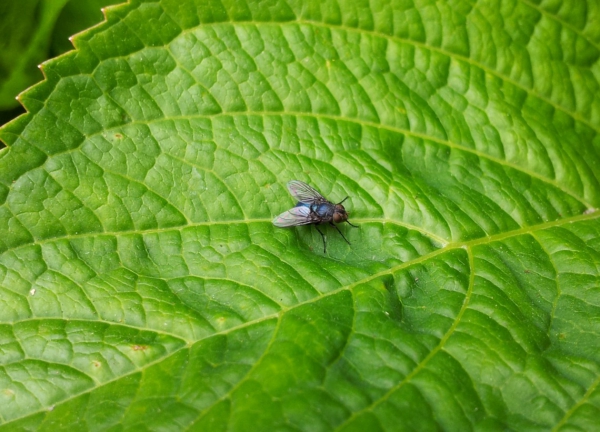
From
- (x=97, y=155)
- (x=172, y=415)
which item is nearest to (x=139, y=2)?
(x=97, y=155)

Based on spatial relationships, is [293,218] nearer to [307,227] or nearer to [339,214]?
[307,227]

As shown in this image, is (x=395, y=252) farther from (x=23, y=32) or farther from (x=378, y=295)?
(x=23, y=32)

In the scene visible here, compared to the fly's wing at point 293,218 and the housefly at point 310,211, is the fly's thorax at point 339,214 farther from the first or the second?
the fly's wing at point 293,218

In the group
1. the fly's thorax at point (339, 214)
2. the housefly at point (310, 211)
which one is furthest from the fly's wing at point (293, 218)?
the fly's thorax at point (339, 214)

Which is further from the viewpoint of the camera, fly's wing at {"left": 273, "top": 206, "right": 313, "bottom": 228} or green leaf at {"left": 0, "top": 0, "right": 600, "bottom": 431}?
fly's wing at {"left": 273, "top": 206, "right": 313, "bottom": 228}

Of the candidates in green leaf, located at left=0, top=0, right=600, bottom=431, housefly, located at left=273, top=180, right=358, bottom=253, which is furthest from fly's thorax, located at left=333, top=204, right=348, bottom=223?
green leaf, located at left=0, top=0, right=600, bottom=431

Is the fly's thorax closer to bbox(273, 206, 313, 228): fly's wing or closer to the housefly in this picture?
the housefly

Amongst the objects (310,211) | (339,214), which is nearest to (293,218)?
(310,211)
